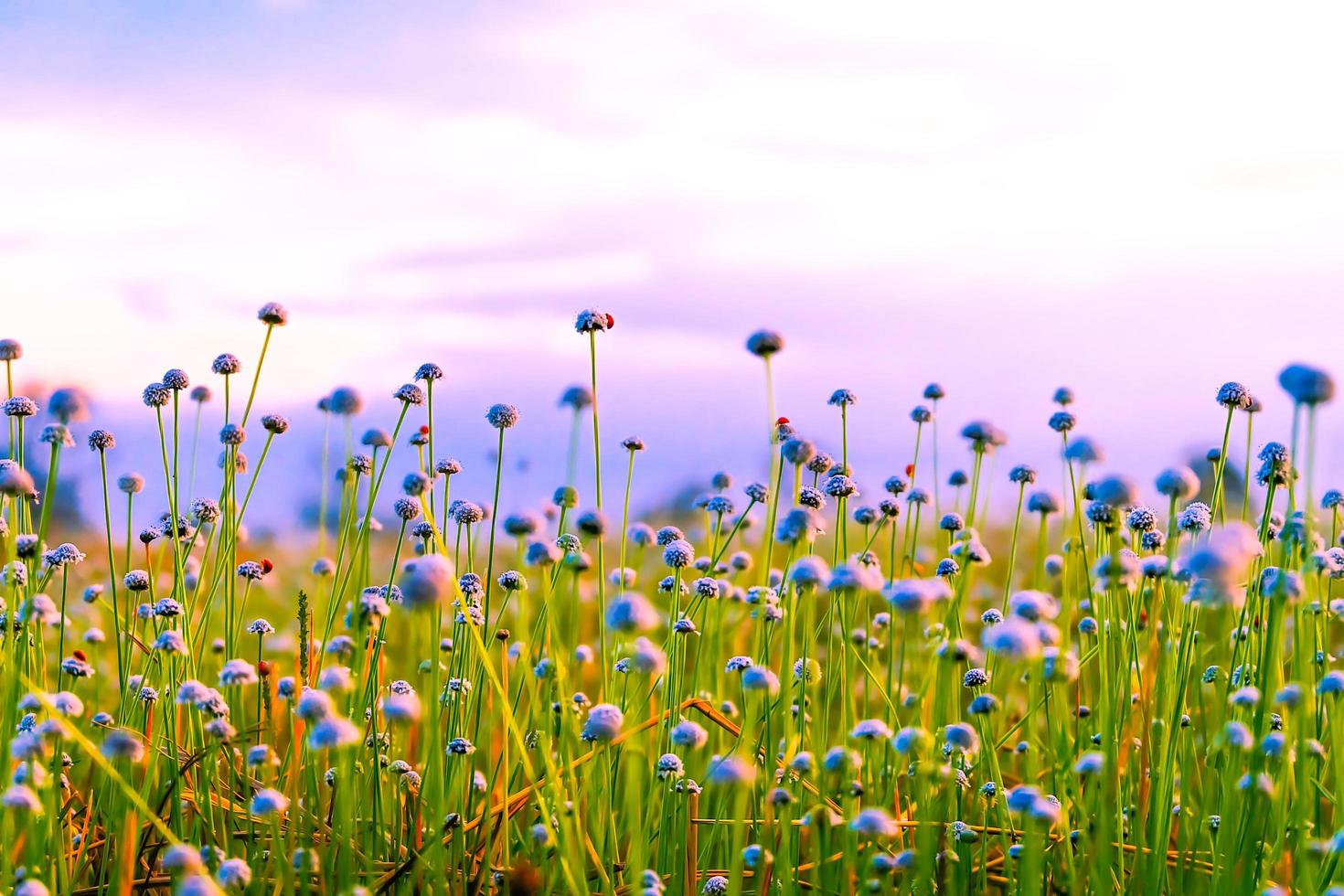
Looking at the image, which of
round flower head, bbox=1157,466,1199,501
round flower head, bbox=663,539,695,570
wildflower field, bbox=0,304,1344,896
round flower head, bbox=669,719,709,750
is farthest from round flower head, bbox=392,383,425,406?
round flower head, bbox=1157,466,1199,501

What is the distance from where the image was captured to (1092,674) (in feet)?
17.1

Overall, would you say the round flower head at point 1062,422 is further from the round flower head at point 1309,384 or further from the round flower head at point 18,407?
the round flower head at point 18,407

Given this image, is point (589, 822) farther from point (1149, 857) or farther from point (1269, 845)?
point (1269, 845)

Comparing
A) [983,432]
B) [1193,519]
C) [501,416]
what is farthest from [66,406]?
[1193,519]

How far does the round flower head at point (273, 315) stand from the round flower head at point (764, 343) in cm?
112

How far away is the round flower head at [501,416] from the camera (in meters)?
2.71

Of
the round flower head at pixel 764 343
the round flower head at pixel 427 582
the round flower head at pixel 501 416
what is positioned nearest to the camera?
the round flower head at pixel 427 582

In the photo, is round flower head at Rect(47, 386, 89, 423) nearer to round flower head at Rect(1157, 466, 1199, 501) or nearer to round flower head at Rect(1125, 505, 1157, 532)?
round flower head at Rect(1157, 466, 1199, 501)

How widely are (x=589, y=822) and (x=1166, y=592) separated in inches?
65.9

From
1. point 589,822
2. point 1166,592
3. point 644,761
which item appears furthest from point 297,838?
point 1166,592

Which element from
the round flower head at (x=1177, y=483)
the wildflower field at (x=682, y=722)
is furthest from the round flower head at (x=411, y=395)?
the round flower head at (x=1177, y=483)

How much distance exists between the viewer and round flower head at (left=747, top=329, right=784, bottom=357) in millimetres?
2422

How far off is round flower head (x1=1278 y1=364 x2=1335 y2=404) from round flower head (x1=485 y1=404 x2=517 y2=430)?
1.59 metres

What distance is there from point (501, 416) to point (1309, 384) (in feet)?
5.36
